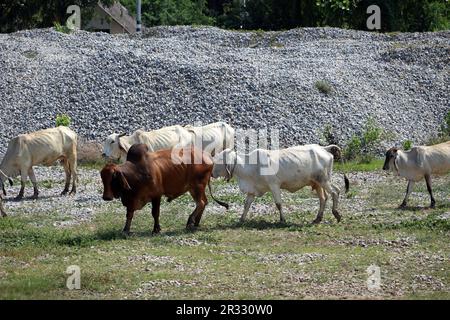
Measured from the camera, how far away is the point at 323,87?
124 ft

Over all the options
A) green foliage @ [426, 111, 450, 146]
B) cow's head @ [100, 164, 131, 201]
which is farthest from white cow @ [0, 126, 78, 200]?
green foliage @ [426, 111, 450, 146]

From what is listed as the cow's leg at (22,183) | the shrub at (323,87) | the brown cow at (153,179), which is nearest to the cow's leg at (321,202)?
the brown cow at (153,179)

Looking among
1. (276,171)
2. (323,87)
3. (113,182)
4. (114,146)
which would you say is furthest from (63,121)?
(113,182)

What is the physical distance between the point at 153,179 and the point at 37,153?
21.3ft

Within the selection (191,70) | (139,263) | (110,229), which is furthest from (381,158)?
(139,263)

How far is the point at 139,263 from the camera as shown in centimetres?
1716

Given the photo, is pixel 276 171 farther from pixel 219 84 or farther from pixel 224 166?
pixel 219 84

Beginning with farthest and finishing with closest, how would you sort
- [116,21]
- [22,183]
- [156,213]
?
[116,21], [22,183], [156,213]

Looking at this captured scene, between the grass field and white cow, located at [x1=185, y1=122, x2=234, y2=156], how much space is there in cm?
241

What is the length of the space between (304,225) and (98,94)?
674 inches

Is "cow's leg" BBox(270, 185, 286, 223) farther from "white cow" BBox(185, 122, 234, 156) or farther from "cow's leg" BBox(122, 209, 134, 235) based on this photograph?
"white cow" BBox(185, 122, 234, 156)

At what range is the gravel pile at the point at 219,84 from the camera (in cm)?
3512

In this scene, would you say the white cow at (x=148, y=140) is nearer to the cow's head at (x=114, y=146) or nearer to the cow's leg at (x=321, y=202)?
the cow's head at (x=114, y=146)

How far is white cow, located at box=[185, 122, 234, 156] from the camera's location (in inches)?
1049
